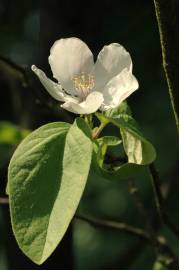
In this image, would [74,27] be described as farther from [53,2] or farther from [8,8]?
[8,8]

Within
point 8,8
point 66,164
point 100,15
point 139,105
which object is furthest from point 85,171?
point 139,105

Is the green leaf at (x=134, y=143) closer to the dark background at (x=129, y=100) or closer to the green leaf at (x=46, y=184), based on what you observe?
the green leaf at (x=46, y=184)

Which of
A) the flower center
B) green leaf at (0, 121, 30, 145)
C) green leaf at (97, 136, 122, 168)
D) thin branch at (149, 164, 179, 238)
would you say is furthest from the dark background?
green leaf at (97, 136, 122, 168)

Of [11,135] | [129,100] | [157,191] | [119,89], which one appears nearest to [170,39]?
[119,89]

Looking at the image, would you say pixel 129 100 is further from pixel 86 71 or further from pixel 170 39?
pixel 170 39

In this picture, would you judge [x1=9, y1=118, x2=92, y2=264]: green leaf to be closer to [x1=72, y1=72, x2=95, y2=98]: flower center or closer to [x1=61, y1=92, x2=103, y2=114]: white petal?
[x1=61, y1=92, x2=103, y2=114]: white petal
